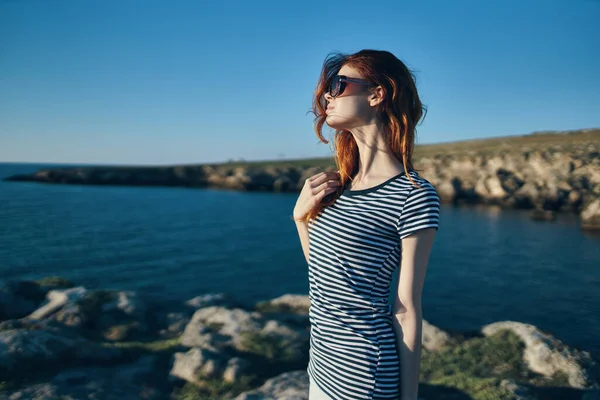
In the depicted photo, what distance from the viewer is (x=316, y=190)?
7.67 ft

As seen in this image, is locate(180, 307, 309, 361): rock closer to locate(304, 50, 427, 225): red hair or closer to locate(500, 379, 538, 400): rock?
locate(500, 379, 538, 400): rock

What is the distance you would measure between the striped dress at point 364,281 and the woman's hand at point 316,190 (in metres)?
0.13

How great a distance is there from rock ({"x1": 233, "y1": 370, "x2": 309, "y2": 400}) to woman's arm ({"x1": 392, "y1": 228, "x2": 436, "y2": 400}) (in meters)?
4.02

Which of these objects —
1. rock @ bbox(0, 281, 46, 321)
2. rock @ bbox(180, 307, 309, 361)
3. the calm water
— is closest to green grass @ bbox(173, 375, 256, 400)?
rock @ bbox(180, 307, 309, 361)

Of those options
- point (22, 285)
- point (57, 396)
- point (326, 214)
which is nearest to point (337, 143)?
point (326, 214)

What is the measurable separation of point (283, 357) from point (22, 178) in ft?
289

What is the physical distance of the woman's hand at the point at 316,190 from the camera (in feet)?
7.57

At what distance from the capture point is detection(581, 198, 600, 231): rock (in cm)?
3011

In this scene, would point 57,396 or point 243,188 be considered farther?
point 243,188

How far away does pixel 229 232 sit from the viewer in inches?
1240

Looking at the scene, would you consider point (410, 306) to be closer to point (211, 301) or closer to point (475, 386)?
point (475, 386)

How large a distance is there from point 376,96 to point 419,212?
2.13 feet

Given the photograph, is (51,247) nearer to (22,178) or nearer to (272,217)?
(272,217)

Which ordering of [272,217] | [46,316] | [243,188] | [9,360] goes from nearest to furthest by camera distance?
1. [9,360]
2. [46,316]
3. [272,217]
4. [243,188]
